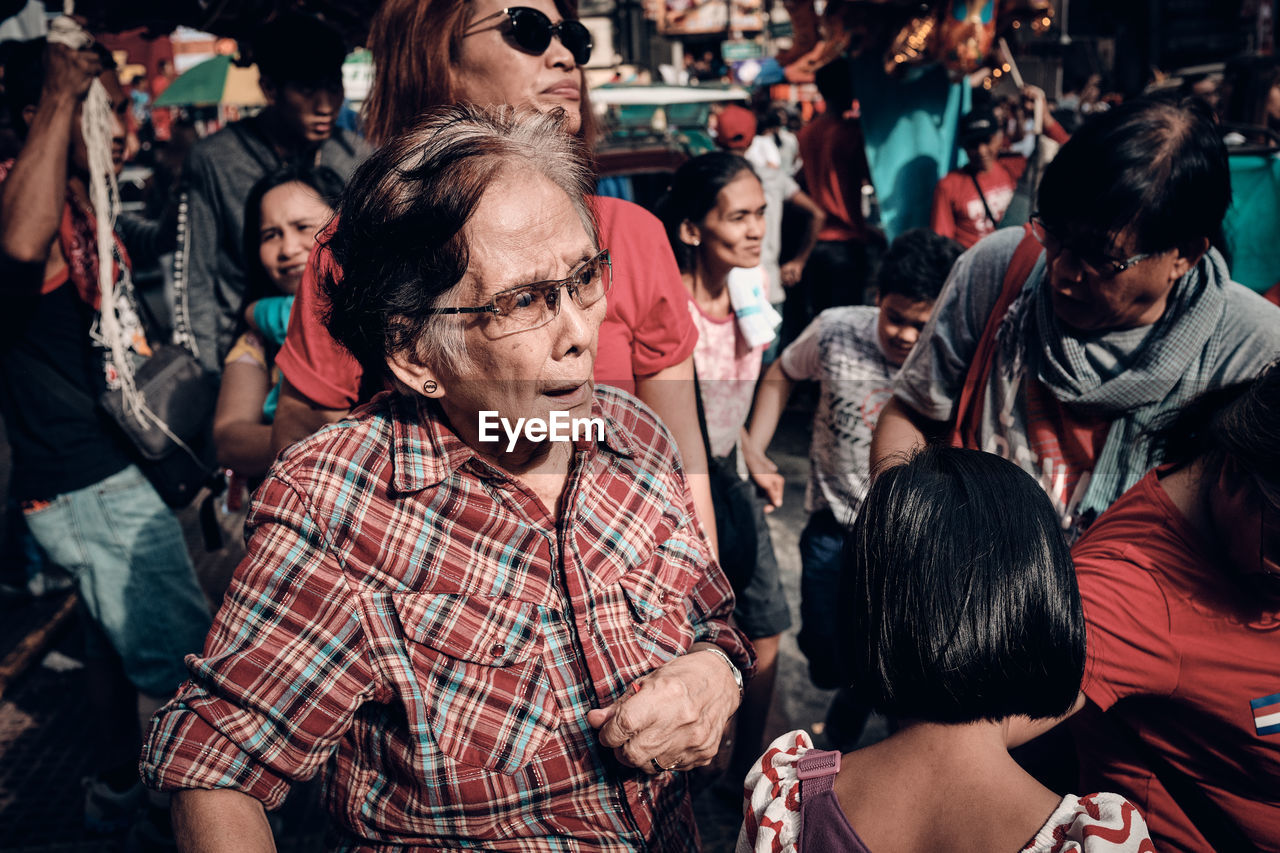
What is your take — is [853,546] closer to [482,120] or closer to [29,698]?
[482,120]

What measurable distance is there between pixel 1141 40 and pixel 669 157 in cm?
2203

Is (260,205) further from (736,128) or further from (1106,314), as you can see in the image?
(736,128)

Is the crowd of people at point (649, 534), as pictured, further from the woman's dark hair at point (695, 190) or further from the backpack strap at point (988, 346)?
the woman's dark hair at point (695, 190)

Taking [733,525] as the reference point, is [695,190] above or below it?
above

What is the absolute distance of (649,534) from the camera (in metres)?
1.64

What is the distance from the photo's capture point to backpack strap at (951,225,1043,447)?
2.16 m

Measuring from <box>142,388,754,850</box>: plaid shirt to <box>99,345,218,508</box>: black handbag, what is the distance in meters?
1.71

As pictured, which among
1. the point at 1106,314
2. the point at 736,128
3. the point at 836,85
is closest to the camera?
the point at 1106,314

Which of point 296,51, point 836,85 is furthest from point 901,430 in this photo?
point 836,85

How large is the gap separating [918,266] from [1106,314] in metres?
1.24

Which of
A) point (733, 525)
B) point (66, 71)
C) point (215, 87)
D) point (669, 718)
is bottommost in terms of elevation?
point (733, 525)

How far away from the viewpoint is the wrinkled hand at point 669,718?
53.4 inches

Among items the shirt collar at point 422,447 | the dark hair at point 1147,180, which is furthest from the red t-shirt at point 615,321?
the dark hair at point 1147,180

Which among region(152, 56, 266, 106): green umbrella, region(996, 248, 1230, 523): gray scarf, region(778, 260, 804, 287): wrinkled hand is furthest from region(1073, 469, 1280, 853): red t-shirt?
region(152, 56, 266, 106): green umbrella
